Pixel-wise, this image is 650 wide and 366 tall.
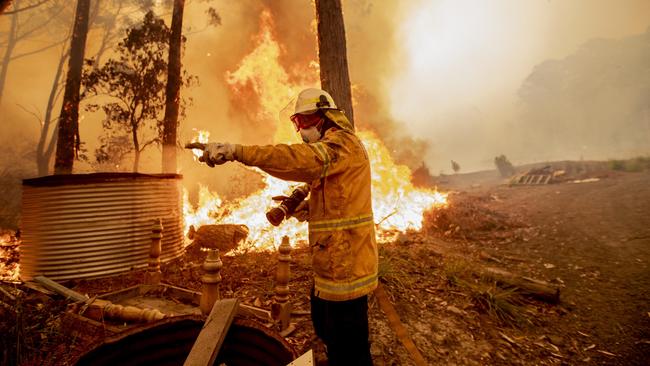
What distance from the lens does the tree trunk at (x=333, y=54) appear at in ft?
20.7

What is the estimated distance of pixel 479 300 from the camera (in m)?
4.88

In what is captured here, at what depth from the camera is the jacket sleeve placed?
2059 mm

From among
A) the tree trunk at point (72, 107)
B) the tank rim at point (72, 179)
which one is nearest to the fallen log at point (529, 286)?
the tank rim at point (72, 179)

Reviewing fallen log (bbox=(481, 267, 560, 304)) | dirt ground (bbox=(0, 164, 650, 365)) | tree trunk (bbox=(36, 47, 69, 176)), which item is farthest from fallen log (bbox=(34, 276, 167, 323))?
tree trunk (bbox=(36, 47, 69, 176))

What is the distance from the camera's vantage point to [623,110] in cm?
6825

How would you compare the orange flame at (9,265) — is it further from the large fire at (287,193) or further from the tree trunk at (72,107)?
the large fire at (287,193)

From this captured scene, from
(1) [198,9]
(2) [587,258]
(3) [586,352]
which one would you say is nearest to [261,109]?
(1) [198,9]

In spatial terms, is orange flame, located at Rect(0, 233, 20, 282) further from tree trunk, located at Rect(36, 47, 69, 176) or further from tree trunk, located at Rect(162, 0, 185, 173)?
tree trunk, located at Rect(36, 47, 69, 176)

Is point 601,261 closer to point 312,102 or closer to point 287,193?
point 287,193

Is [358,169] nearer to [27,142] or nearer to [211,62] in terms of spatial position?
[211,62]

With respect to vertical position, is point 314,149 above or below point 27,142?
below

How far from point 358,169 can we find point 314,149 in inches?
18.3

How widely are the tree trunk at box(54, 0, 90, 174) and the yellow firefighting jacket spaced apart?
10301mm

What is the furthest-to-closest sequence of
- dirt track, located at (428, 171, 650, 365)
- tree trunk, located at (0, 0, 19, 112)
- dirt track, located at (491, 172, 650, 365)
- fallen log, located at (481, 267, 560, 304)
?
1. tree trunk, located at (0, 0, 19, 112)
2. fallen log, located at (481, 267, 560, 304)
3. dirt track, located at (491, 172, 650, 365)
4. dirt track, located at (428, 171, 650, 365)
